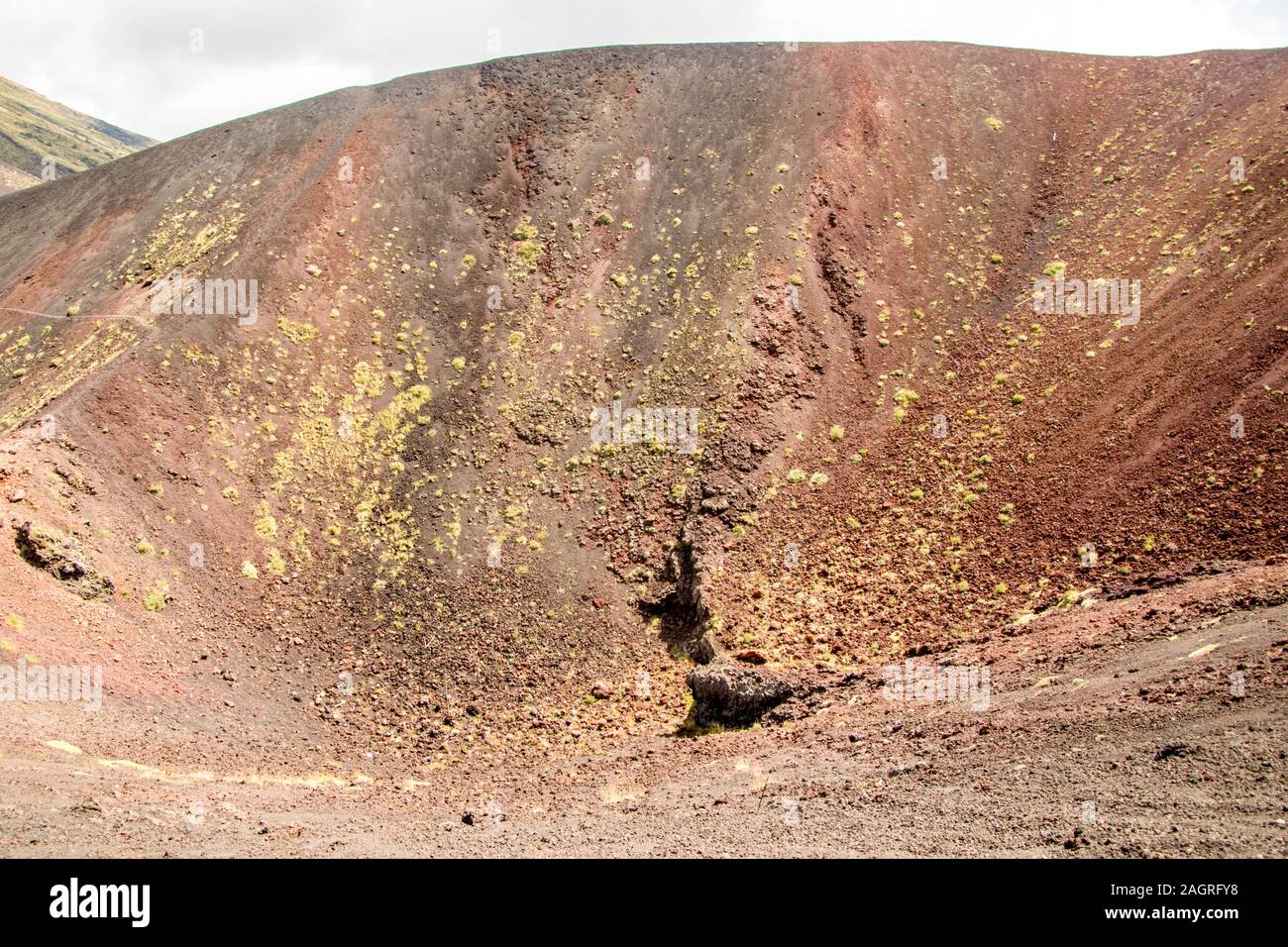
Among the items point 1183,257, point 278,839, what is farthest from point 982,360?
point 278,839

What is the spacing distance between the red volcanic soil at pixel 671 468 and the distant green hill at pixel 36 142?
371 ft

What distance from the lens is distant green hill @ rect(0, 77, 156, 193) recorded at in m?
135

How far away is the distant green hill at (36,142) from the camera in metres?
135

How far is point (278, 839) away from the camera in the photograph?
12.8 m

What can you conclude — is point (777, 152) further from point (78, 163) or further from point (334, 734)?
point (78, 163)

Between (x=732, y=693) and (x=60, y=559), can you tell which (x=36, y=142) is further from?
(x=732, y=693)

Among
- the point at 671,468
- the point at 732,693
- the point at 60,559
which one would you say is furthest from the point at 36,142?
the point at 732,693

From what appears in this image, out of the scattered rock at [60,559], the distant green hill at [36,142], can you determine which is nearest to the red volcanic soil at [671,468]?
the scattered rock at [60,559]

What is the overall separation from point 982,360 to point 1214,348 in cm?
580

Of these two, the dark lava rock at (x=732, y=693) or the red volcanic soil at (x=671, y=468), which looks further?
the dark lava rock at (x=732, y=693)

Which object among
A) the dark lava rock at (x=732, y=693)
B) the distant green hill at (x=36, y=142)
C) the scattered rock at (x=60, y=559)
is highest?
the distant green hill at (x=36, y=142)

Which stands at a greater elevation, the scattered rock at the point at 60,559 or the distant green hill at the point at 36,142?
the distant green hill at the point at 36,142

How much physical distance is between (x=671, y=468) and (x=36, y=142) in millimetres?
174601

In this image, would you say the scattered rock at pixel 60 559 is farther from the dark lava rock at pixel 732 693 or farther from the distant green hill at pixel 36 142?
the distant green hill at pixel 36 142
